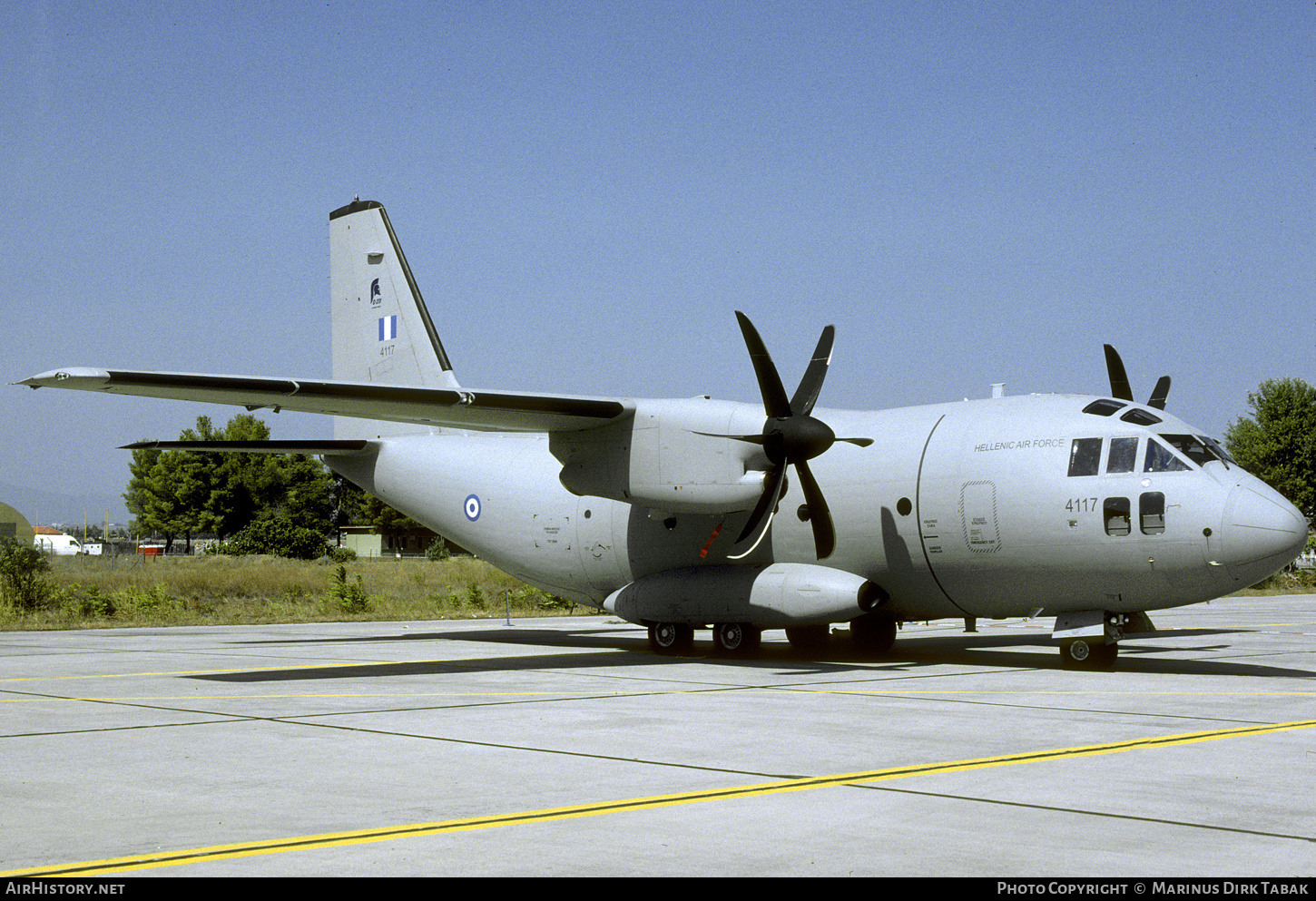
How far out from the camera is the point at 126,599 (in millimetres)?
33844

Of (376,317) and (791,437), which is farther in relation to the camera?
(376,317)

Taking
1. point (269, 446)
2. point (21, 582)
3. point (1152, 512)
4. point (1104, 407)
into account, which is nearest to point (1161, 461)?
point (1152, 512)

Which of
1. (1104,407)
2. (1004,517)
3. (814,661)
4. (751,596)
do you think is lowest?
(814,661)

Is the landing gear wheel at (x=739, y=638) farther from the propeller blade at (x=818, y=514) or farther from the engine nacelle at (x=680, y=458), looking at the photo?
the engine nacelle at (x=680, y=458)

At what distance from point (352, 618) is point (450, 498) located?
33.6 ft

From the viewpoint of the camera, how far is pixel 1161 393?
20016 millimetres

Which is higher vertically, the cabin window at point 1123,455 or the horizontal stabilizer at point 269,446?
the horizontal stabilizer at point 269,446

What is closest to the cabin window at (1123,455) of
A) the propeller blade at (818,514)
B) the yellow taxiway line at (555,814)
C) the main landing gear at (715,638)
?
the propeller blade at (818,514)

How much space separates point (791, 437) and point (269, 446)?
10.0 meters

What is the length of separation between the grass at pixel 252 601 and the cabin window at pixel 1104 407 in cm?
1673

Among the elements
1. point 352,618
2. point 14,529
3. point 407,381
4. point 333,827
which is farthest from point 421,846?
point 14,529

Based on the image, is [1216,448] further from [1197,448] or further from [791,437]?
[791,437]

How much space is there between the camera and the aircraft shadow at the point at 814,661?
55.7ft

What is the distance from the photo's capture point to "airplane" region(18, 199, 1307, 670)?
15.5m
